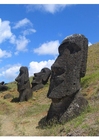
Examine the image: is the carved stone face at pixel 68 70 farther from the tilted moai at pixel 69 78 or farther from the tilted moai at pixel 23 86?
the tilted moai at pixel 23 86

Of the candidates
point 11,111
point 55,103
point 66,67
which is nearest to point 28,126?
point 55,103

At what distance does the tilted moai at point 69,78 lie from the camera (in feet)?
41.9

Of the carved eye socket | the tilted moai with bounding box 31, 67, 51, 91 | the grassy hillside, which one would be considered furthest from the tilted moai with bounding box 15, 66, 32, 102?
the carved eye socket

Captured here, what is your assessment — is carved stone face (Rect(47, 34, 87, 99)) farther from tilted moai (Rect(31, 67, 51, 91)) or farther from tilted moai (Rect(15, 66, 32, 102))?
tilted moai (Rect(31, 67, 51, 91))

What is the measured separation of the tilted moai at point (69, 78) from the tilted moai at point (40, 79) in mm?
14086

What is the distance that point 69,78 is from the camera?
12922 mm

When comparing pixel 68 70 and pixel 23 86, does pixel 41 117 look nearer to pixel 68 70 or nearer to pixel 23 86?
pixel 68 70

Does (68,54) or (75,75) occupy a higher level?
(68,54)

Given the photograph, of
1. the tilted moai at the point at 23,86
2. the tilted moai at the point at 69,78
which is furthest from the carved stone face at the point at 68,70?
the tilted moai at the point at 23,86

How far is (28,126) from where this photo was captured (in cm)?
1334

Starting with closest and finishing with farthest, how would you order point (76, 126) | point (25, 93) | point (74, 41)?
point (76, 126), point (74, 41), point (25, 93)

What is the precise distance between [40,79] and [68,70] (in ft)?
50.7

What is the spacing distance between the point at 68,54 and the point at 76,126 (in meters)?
4.10

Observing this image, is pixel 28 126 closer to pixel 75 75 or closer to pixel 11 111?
pixel 75 75
